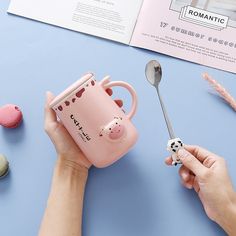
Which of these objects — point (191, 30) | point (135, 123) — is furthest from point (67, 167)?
point (191, 30)

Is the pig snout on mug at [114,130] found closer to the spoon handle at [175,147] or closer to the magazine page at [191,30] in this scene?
the spoon handle at [175,147]

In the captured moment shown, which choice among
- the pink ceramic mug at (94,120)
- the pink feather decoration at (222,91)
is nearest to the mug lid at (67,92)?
the pink ceramic mug at (94,120)

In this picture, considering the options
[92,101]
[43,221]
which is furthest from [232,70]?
[43,221]

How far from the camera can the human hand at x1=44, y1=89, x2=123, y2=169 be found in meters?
0.66

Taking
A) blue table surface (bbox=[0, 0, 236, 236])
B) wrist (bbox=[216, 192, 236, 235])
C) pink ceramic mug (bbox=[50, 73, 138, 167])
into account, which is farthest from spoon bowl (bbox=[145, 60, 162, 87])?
wrist (bbox=[216, 192, 236, 235])

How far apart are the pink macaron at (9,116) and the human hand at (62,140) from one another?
3.1 inches

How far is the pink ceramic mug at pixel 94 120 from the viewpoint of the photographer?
581 mm

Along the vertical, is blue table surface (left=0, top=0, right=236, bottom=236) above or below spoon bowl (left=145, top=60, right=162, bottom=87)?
below

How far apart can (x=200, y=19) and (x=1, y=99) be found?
1.41 ft

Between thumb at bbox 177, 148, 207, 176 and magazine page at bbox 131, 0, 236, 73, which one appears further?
magazine page at bbox 131, 0, 236, 73

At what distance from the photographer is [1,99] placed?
2.44 feet

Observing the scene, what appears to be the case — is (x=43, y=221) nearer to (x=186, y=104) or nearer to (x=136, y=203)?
(x=136, y=203)

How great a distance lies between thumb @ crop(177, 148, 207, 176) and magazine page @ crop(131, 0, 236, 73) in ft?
0.73

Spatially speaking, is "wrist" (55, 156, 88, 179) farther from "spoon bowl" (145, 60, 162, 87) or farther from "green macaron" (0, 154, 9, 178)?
"spoon bowl" (145, 60, 162, 87)
